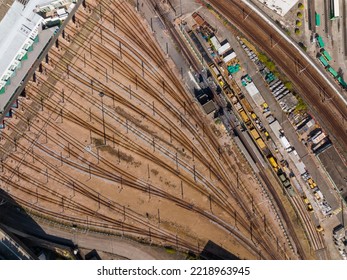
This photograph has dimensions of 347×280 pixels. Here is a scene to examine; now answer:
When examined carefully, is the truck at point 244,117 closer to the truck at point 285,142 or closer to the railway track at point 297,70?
the truck at point 285,142

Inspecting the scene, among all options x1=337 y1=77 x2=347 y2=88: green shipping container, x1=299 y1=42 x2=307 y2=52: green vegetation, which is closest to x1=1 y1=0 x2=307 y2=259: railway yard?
x1=299 y1=42 x2=307 y2=52: green vegetation

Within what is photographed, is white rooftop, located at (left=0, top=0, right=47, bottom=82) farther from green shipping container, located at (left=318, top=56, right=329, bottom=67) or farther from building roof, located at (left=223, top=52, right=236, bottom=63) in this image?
green shipping container, located at (left=318, top=56, right=329, bottom=67)

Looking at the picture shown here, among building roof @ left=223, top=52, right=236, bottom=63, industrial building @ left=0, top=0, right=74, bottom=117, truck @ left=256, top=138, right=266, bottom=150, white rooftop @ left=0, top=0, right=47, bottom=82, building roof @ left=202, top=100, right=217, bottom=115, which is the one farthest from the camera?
building roof @ left=223, top=52, right=236, bottom=63

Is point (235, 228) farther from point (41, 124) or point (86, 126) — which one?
point (41, 124)

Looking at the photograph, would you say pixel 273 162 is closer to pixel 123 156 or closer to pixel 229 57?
pixel 229 57

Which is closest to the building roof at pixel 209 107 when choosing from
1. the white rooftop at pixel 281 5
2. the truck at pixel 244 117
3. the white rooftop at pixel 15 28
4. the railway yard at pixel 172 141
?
the railway yard at pixel 172 141

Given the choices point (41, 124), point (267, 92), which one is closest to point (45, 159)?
point (41, 124)
